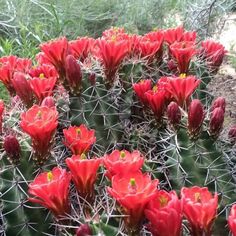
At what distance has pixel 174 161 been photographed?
90.7 inches

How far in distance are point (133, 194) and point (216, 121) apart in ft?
2.62

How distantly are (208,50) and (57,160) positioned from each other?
139 cm

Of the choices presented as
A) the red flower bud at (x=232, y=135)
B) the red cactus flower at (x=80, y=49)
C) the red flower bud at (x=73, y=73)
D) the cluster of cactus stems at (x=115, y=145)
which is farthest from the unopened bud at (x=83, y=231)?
the red cactus flower at (x=80, y=49)

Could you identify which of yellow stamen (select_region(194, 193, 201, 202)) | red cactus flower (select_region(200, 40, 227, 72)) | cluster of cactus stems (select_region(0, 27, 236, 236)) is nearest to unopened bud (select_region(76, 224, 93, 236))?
cluster of cactus stems (select_region(0, 27, 236, 236))

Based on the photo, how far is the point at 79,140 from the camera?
6.76 ft

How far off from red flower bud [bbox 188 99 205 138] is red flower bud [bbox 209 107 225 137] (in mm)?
63

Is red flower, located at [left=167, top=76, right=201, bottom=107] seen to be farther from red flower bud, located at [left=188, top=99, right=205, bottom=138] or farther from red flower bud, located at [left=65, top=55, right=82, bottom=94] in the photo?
red flower bud, located at [left=65, top=55, right=82, bottom=94]

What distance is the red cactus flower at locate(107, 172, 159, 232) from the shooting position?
5.16 ft

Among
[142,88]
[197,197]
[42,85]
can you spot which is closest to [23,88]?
[42,85]

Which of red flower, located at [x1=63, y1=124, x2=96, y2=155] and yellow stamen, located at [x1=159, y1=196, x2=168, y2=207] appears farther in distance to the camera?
red flower, located at [x1=63, y1=124, x2=96, y2=155]

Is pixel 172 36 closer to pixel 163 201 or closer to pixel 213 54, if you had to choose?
pixel 213 54

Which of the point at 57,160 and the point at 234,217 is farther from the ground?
the point at 234,217

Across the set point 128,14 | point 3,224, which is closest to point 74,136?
point 3,224

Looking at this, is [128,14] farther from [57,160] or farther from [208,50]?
[57,160]
